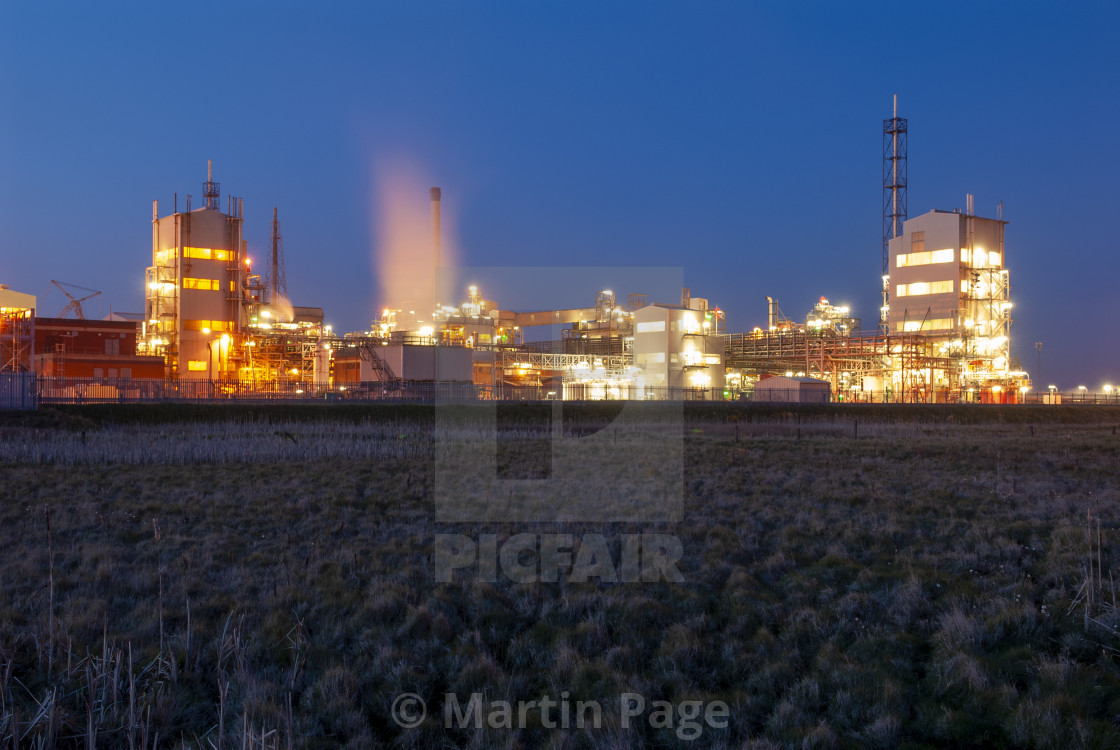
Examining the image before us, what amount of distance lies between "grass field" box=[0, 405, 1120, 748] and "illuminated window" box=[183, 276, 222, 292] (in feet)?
166

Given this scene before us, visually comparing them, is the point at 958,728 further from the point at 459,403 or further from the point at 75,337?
the point at 75,337

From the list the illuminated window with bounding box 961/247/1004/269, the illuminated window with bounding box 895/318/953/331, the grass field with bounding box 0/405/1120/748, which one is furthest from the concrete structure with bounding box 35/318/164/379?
the illuminated window with bounding box 961/247/1004/269

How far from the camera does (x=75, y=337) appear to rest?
5944 cm

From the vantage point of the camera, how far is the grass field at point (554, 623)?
15.8 ft

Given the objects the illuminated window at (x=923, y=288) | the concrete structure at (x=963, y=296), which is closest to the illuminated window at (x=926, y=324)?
the concrete structure at (x=963, y=296)

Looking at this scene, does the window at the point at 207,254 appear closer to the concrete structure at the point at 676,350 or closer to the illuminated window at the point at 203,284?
the illuminated window at the point at 203,284

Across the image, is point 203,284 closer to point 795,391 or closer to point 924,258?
point 795,391

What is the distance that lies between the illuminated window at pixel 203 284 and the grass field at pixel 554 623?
50.7 m

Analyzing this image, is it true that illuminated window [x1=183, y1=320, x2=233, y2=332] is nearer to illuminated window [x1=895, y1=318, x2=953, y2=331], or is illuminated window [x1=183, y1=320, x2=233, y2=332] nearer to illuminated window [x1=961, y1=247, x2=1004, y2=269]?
illuminated window [x1=895, y1=318, x2=953, y2=331]

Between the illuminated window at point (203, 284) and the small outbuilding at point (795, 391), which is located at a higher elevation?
the illuminated window at point (203, 284)

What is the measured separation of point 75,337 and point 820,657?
69.8m

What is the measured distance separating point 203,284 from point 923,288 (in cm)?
6372

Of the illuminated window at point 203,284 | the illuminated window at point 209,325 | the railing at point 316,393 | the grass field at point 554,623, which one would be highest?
the illuminated window at point 203,284

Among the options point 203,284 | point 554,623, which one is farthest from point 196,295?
point 554,623
